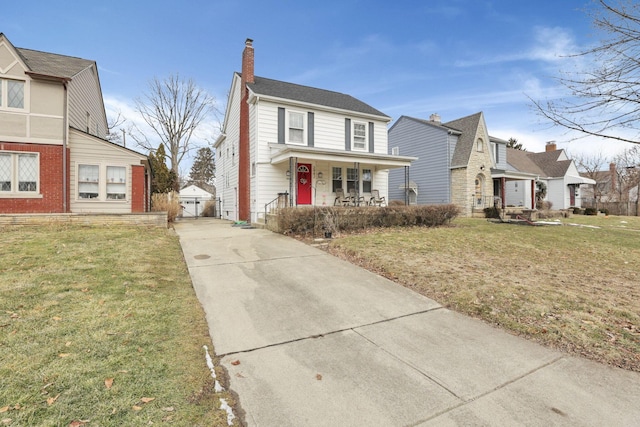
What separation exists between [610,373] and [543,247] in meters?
7.25

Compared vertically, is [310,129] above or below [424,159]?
above

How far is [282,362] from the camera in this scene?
2936mm

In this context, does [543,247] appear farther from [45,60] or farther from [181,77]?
[181,77]

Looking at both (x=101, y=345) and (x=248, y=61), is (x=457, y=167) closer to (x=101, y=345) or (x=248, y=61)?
(x=248, y=61)

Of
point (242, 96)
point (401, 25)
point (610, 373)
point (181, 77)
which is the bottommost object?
point (610, 373)

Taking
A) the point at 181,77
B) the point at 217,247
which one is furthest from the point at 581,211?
the point at 181,77

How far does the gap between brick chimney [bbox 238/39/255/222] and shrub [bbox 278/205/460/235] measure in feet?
18.3

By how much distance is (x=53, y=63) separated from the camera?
12766mm

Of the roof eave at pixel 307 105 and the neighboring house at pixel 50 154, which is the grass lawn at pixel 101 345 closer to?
the neighboring house at pixel 50 154

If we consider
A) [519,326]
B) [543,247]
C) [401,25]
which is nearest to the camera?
[519,326]

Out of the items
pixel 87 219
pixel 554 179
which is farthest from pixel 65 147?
pixel 554 179

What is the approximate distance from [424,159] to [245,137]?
535 inches

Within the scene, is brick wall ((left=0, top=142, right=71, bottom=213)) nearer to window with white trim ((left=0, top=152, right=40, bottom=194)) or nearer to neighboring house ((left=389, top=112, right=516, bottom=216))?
window with white trim ((left=0, top=152, right=40, bottom=194))

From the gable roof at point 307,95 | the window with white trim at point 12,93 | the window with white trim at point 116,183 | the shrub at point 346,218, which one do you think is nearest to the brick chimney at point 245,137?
the gable roof at point 307,95
